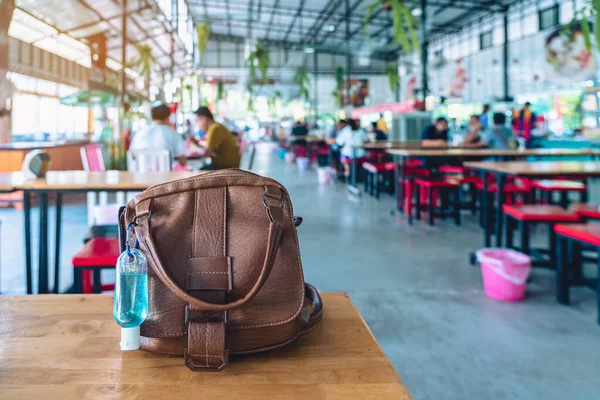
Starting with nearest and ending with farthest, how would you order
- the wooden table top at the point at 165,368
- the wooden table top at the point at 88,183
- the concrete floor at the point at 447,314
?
the wooden table top at the point at 165,368, the concrete floor at the point at 447,314, the wooden table top at the point at 88,183

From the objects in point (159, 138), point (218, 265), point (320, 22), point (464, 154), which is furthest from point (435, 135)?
point (320, 22)

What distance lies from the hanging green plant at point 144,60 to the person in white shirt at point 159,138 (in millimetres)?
4608

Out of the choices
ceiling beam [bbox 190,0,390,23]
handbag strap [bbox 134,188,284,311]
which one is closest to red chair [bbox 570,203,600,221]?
handbag strap [bbox 134,188,284,311]

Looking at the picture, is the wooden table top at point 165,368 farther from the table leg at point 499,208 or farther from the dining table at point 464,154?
the dining table at point 464,154

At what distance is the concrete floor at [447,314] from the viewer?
6.64ft

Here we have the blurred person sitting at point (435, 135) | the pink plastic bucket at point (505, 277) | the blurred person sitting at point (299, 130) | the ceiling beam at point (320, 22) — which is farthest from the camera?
the ceiling beam at point (320, 22)

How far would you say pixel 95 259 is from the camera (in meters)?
2.22

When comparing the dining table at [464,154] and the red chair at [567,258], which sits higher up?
the dining table at [464,154]

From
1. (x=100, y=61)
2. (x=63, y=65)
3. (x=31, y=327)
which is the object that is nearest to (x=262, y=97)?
(x=63, y=65)

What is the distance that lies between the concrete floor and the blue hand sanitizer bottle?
1380 mm

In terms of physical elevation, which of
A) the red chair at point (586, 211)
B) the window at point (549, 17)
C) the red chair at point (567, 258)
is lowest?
the red chair at point (567, 258)

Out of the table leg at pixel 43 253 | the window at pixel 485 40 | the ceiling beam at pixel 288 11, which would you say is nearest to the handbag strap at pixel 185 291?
the table leg at pixel 43 253

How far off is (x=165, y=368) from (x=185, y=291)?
0.40ft

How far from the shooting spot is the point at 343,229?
534 cm
